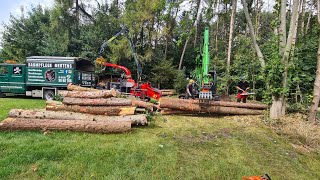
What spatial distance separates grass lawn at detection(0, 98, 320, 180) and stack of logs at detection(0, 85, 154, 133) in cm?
23

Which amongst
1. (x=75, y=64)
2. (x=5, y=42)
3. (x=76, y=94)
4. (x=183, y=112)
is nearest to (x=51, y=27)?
(x=5, y=42)

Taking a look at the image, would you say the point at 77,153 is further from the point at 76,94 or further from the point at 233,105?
the point at 233,105

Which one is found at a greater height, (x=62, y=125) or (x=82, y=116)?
(x=82, y=116)

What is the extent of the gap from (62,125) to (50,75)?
9.03 meters

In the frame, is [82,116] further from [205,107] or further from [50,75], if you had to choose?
[50,75]

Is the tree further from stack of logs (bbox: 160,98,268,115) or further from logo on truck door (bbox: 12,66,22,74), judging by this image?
stack of logs (bbox: 160,98,268,115)

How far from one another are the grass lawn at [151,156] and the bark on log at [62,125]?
0.18 metres

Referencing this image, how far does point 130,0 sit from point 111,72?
8.54m

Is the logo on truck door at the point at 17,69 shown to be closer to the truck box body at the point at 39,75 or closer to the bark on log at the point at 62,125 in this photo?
the truck box body at the point at 39,75

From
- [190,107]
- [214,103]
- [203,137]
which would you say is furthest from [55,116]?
[214,103]

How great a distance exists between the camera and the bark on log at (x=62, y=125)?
624cm

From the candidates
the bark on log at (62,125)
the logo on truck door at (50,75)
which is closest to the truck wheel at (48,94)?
the logo on truck door at (50,75)

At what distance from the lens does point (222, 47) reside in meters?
26.7

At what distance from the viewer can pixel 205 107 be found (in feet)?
32.9
